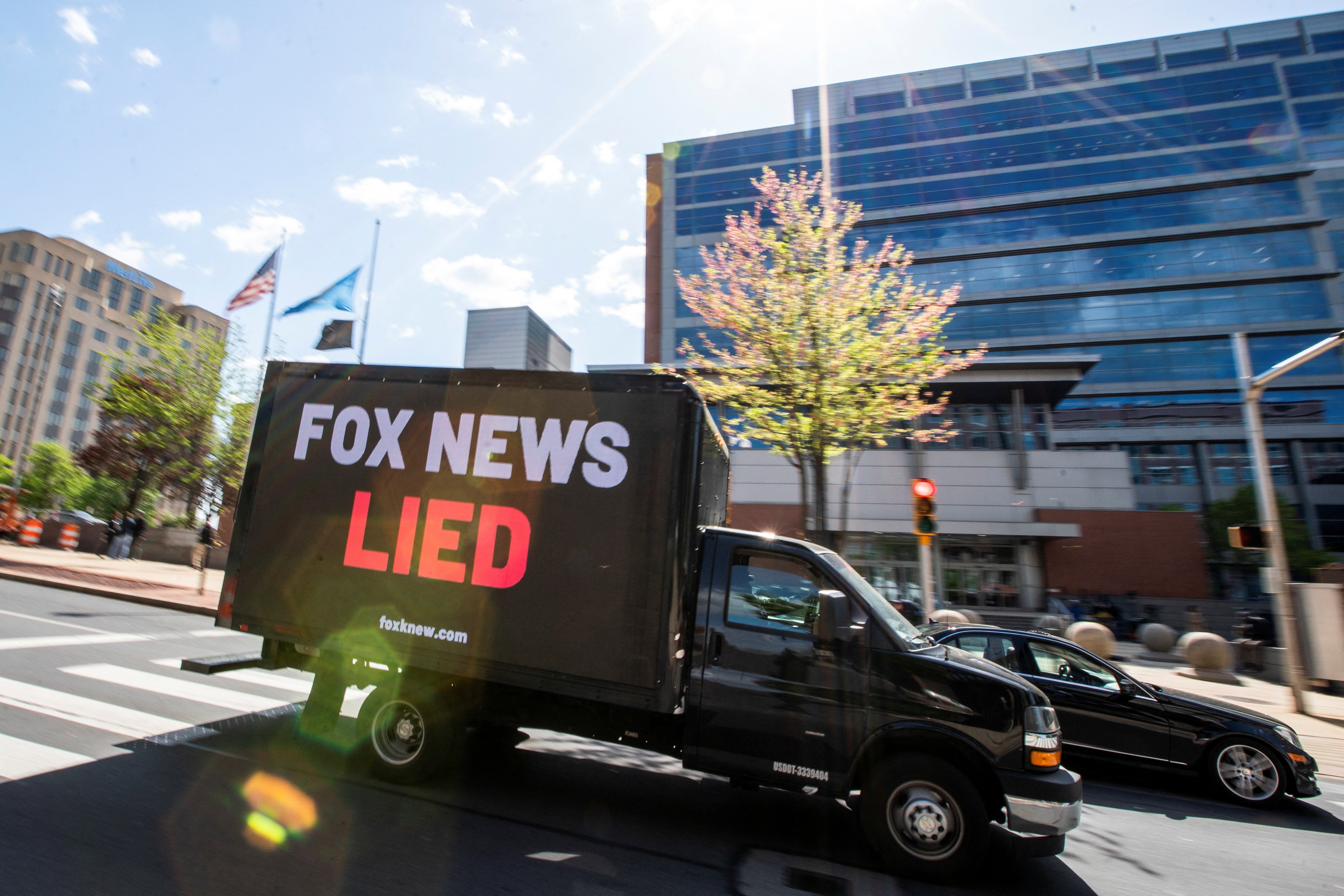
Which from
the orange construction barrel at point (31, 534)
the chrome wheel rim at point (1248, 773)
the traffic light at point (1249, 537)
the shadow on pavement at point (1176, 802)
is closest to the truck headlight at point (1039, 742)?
the shadow on pavement at point (1176, 802)

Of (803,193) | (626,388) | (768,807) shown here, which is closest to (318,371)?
(626,388)

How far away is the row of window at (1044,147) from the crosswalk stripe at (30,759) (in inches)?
2156

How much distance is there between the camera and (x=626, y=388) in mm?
4777

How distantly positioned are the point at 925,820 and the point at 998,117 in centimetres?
6667

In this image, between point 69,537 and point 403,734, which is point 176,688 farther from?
point 69,537

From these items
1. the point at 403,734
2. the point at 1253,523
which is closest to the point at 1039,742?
the point at 403,734

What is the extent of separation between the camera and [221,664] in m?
5.55

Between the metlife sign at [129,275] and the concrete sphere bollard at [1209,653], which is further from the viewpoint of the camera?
the metlife sign at [129,275]

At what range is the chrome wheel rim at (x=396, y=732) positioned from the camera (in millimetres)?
5008

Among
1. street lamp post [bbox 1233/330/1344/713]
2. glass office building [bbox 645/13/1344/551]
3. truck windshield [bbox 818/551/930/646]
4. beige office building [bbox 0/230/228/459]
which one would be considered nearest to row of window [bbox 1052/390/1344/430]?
glass office building [bbox 645/13/1344/551]

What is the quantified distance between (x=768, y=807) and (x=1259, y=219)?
69514mm

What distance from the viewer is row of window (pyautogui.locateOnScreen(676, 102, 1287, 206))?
53.4 metres

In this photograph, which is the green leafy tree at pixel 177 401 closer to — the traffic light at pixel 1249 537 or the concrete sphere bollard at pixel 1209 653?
the traffic light at pixel 1249 537

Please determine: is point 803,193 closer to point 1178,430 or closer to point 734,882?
point 734,882
